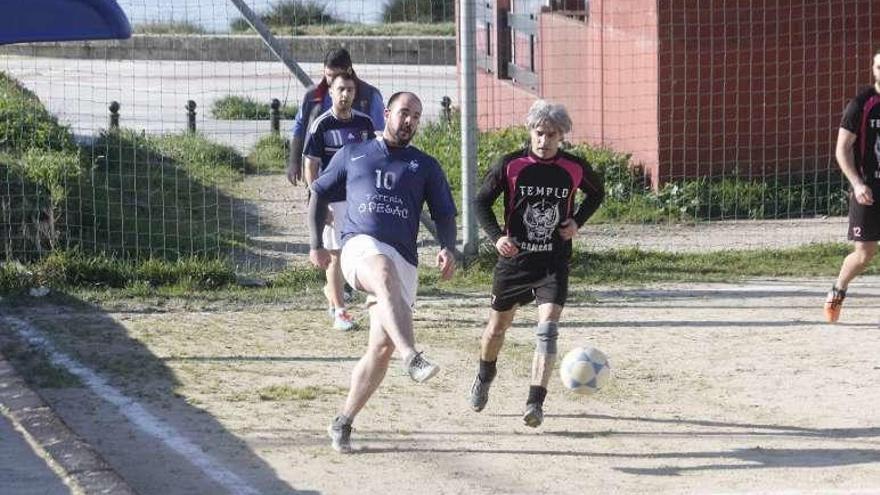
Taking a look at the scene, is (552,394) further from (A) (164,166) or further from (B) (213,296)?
(A) (164,166)

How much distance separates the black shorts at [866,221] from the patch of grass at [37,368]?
15.8 feet

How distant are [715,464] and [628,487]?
1.84 ft

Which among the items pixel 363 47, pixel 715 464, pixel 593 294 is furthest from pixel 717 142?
pixel 363 47

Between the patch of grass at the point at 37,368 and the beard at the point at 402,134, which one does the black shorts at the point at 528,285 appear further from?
the patch of grass at the point at 37,368

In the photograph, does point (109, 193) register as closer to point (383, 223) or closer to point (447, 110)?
point (447, 110)

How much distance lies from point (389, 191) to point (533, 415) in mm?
1294

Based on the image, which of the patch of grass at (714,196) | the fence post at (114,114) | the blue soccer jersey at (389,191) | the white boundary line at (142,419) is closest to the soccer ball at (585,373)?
the blue soccer jersey at (389,191)

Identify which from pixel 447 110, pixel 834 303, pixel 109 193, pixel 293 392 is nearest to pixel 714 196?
pixel 834 303

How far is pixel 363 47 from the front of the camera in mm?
25969

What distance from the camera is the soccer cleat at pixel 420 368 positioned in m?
7.48

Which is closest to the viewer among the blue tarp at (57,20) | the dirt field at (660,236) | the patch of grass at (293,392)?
the blue tarp at (57,20)

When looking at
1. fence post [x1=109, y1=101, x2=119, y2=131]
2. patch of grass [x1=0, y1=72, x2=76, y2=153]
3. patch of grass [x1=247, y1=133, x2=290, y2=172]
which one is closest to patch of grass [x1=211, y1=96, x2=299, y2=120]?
patch of grass [x1=247, y1=133, x2=290, y2=172]

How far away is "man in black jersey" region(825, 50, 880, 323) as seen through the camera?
33.8ft

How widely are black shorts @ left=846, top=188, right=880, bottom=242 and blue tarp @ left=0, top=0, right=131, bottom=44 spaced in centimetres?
615
